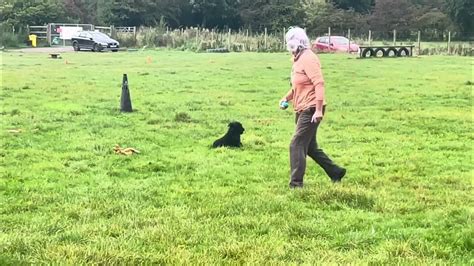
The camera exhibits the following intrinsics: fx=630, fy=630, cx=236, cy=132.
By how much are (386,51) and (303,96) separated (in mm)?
33984

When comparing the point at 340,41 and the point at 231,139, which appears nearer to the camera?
the point at 231,139

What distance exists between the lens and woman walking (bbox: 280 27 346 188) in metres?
7.16

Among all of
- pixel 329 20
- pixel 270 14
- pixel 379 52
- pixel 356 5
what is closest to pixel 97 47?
pixel 379 52

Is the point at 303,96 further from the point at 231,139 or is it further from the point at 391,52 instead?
the point at 391,52

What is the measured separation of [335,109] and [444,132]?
146 inches

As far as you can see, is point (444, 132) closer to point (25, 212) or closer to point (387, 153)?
point (387, 153)

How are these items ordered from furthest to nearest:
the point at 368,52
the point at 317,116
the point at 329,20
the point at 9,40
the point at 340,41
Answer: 1. the point at 329,20
2. the point at 9,40
3. the point at 340,41
4. the point at 368,52
5. the point at 317,116

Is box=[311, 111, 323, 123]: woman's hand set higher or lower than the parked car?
lower

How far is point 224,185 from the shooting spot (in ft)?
25.4

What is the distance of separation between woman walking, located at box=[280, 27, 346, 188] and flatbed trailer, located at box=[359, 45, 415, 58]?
104ft

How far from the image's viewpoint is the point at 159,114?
1425 centimetres

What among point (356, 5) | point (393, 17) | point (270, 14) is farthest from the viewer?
point (356, 5)

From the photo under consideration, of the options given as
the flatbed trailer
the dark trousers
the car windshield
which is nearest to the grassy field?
the dark trousers

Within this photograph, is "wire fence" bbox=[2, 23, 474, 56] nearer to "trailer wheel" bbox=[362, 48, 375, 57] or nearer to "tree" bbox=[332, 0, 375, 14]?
"trailer wheel" bbox=[362, 48, 375, 57]
